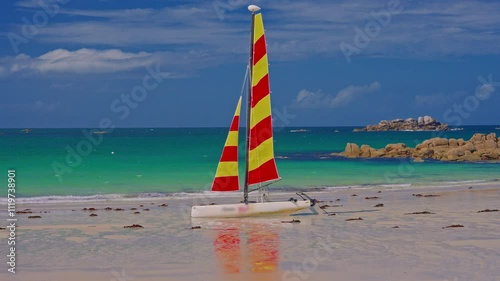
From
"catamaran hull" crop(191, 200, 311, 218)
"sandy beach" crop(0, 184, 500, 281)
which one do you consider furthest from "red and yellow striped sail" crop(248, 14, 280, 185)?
"sandy beach" crop(0, 184, 500, 281)

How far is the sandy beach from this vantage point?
12.9 metres

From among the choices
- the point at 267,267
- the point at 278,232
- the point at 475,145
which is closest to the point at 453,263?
the point at 267,267

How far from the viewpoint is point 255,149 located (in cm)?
2116

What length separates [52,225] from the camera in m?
19.8

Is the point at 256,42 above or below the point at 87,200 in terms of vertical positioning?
above

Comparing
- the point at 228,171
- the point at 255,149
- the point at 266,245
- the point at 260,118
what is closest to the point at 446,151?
the point at 255,149

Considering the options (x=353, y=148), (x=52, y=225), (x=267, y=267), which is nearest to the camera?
(x=267, y=267)

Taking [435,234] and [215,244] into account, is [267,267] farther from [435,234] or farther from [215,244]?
[435,234]

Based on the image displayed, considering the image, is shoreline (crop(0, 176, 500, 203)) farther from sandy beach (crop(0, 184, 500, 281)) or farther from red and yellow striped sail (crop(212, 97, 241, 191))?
red and yellow striped sail (crop(212, 97, 241, 191))

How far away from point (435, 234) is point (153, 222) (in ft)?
27.1

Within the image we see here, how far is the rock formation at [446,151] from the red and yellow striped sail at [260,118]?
37378 mm

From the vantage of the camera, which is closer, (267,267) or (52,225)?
(267,267)

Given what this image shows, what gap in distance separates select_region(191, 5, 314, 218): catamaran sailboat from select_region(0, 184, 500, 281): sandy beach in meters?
0.45

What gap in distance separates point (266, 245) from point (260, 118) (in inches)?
239
